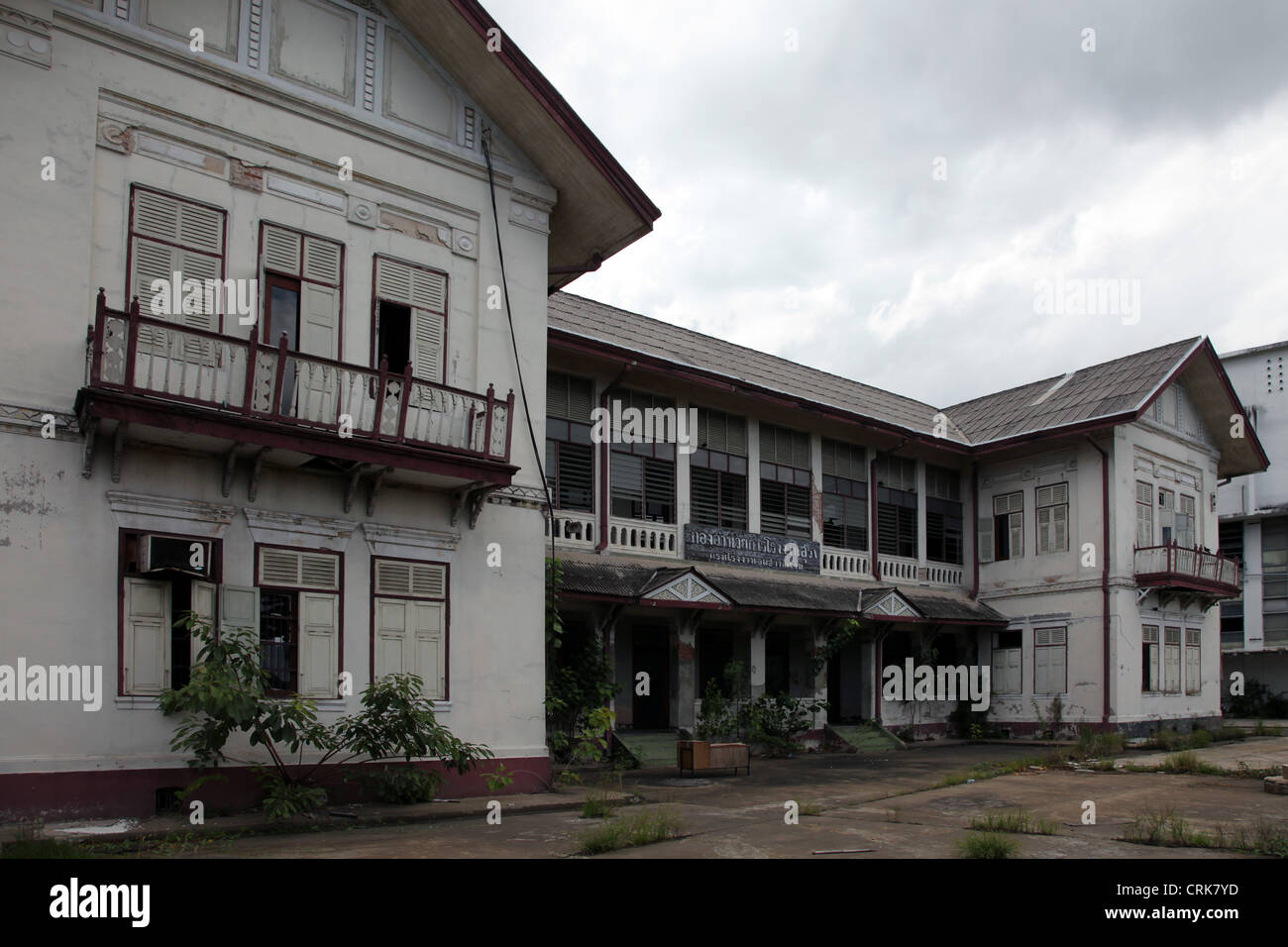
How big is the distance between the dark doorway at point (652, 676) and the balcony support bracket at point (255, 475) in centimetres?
1011

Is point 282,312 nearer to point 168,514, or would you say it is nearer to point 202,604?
point 168,514

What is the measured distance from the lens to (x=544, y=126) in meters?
15.4

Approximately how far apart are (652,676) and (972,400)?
15081mm

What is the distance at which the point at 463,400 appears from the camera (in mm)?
14273

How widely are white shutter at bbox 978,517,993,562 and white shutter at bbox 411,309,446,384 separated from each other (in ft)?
59.3

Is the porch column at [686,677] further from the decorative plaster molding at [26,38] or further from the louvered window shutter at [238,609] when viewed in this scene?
the decorative plaster molding at [26,38]

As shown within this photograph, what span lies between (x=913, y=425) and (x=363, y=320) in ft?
57.4

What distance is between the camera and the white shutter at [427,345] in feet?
47.7

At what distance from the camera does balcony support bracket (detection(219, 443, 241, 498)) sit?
40.8 ft

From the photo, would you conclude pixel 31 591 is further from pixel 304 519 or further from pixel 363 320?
pixel 363 320

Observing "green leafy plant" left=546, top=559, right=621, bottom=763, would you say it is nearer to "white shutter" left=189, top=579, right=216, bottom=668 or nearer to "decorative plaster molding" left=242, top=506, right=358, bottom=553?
"decorative plaster molding" left=242, top=506, right=358, bottom=553

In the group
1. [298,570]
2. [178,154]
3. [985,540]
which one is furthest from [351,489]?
[985,540]

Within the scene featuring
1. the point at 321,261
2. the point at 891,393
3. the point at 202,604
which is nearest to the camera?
the point at 202,604
